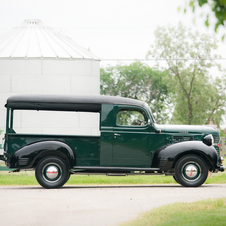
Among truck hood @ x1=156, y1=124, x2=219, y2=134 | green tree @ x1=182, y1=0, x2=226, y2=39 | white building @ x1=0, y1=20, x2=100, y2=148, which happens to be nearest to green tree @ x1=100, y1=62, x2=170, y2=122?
white building @ x1=0, y1=20, x2=100, y2=148

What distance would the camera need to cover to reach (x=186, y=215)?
23.5 feet

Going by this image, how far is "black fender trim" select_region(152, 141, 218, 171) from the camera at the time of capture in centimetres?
1199

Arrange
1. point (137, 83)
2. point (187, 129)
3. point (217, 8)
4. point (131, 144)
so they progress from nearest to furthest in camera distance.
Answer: point (217, 8)
point (131, 144)
point (187, 129)
point (137, 83)

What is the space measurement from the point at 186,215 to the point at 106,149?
16.4ft

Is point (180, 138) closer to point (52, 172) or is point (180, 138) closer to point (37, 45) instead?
point (52, 172)

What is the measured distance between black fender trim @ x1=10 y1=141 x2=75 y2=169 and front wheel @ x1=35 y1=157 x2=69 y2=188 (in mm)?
185

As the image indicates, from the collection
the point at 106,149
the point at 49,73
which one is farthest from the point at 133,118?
the point at 49,73

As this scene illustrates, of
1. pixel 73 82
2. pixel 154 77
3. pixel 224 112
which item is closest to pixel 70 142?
pixel 73 82

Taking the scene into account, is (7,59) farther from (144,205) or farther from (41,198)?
(144,205)

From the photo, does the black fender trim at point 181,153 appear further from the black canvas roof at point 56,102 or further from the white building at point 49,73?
the white building at point 49,73

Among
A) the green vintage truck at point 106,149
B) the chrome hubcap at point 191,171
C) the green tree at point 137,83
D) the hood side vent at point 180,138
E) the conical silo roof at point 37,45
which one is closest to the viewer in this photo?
the green vintage truck at point 106,149

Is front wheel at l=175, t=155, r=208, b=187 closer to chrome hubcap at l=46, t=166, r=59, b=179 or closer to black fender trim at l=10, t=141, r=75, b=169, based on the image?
black fender trim at l=10, t=141, r=75, b=169

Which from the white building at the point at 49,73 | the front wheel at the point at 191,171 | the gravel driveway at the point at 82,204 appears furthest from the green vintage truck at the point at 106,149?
the white building at the point at 49,73

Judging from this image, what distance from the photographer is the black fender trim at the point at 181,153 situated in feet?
39.3
